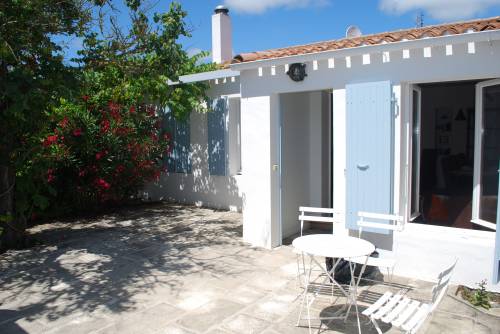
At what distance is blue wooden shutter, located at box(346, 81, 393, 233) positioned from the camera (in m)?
5.54

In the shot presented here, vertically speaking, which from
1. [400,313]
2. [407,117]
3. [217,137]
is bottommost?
[400,313]

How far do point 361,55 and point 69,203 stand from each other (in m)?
8.09

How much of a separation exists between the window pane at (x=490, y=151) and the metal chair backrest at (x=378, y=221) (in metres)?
1.16

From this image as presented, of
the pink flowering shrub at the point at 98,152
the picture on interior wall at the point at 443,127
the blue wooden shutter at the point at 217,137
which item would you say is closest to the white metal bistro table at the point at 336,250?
the blue wooden shutter at the point at 217,137

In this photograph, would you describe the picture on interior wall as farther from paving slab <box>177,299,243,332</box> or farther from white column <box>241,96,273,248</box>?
paving slab <box>177,299,243,332</box>

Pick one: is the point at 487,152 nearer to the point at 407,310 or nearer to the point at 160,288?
the point at 407,310

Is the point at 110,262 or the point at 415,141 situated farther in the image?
the point at 110,262

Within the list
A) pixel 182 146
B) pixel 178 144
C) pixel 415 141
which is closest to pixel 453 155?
pixel 415 141

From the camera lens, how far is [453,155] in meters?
11.6

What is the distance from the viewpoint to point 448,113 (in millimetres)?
13047

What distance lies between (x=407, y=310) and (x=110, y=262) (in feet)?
15.9

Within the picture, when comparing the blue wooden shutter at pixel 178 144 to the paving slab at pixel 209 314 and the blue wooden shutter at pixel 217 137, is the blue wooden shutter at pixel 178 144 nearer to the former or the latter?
the blue wooden shutter at pixel 217 137

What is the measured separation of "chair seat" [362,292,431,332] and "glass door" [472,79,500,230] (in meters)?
2.52

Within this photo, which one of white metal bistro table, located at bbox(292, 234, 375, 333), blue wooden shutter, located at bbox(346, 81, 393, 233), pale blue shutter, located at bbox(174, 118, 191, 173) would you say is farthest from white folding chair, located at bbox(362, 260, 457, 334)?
pale blue shutter, located at bbox(174, 118, 191, 173)
